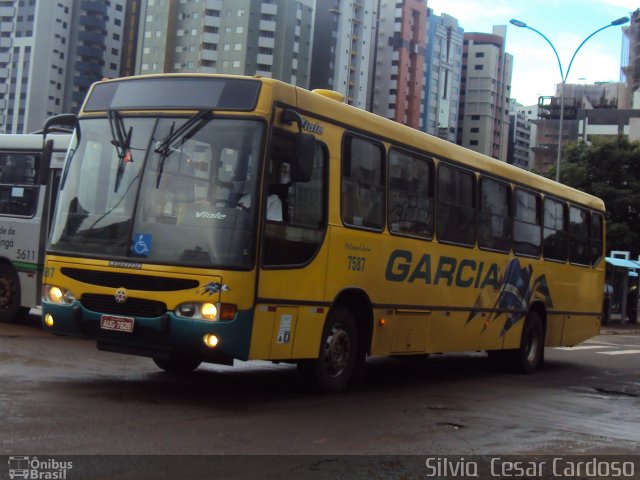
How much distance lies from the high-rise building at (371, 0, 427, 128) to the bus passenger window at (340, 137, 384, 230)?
392ft

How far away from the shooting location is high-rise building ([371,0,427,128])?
129 metres

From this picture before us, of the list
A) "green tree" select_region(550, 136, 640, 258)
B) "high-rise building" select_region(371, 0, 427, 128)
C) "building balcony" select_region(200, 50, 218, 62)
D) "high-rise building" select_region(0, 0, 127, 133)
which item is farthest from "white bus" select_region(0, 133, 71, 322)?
"high-rise building" select_region(371, 0, 427, 128)

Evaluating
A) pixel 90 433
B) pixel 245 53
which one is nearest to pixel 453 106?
pixel 245 53

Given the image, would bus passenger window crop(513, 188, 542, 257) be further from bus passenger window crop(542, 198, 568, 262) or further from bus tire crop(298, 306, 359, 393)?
bus tire crop(298, 306, 359, 393)

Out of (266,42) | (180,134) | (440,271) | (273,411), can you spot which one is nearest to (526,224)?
(440,271)

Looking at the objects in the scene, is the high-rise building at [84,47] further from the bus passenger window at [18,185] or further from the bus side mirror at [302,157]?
the bus side mirror at [302,157]

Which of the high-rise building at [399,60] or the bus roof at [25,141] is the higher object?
the high-rise building at [399,60]

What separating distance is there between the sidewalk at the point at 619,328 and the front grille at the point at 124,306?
23462 mm

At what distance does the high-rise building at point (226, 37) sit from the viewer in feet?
356

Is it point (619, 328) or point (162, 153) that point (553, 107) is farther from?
point (162, 153)

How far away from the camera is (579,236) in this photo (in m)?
16.3

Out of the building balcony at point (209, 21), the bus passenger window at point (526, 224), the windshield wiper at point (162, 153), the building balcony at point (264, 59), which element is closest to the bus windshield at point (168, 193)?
the windshield wiper at point (162, 153)

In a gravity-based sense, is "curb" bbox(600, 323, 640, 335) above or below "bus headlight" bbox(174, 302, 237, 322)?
below

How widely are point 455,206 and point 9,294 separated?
7.37 m
